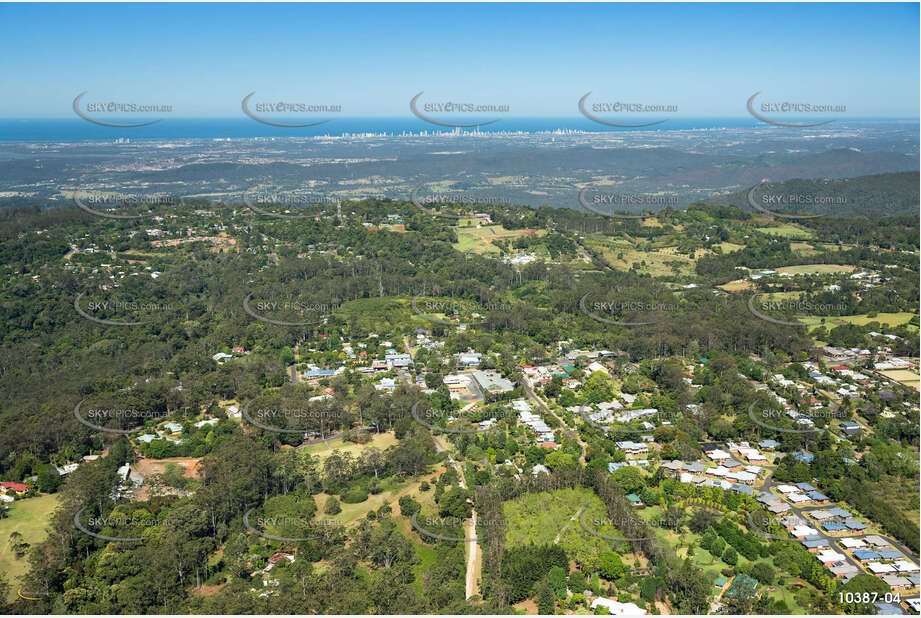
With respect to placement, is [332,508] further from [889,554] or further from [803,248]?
[803,248]

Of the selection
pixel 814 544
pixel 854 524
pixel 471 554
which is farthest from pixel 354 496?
pixel 854 524

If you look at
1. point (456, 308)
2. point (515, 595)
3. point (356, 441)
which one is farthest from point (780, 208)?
point (515, 595)

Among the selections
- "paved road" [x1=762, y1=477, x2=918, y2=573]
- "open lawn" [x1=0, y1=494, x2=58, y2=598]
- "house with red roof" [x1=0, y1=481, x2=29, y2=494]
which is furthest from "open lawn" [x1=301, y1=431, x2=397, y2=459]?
"paved road" [x1=762, y1=477, x2=918, y2=573]

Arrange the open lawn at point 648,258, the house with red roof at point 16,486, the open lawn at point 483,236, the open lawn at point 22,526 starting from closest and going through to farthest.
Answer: the open lawn at point 22,526
the house with red roof at point 16,486
the open lawn at point 648,258
the open lawn at point 483,236

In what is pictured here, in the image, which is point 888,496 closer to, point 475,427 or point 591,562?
point 591,562

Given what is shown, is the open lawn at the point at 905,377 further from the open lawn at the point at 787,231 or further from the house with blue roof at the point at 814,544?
the open lawn at the point at 787,231

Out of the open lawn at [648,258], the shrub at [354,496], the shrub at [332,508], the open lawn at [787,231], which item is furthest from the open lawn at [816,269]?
the shrub at [332,508]
